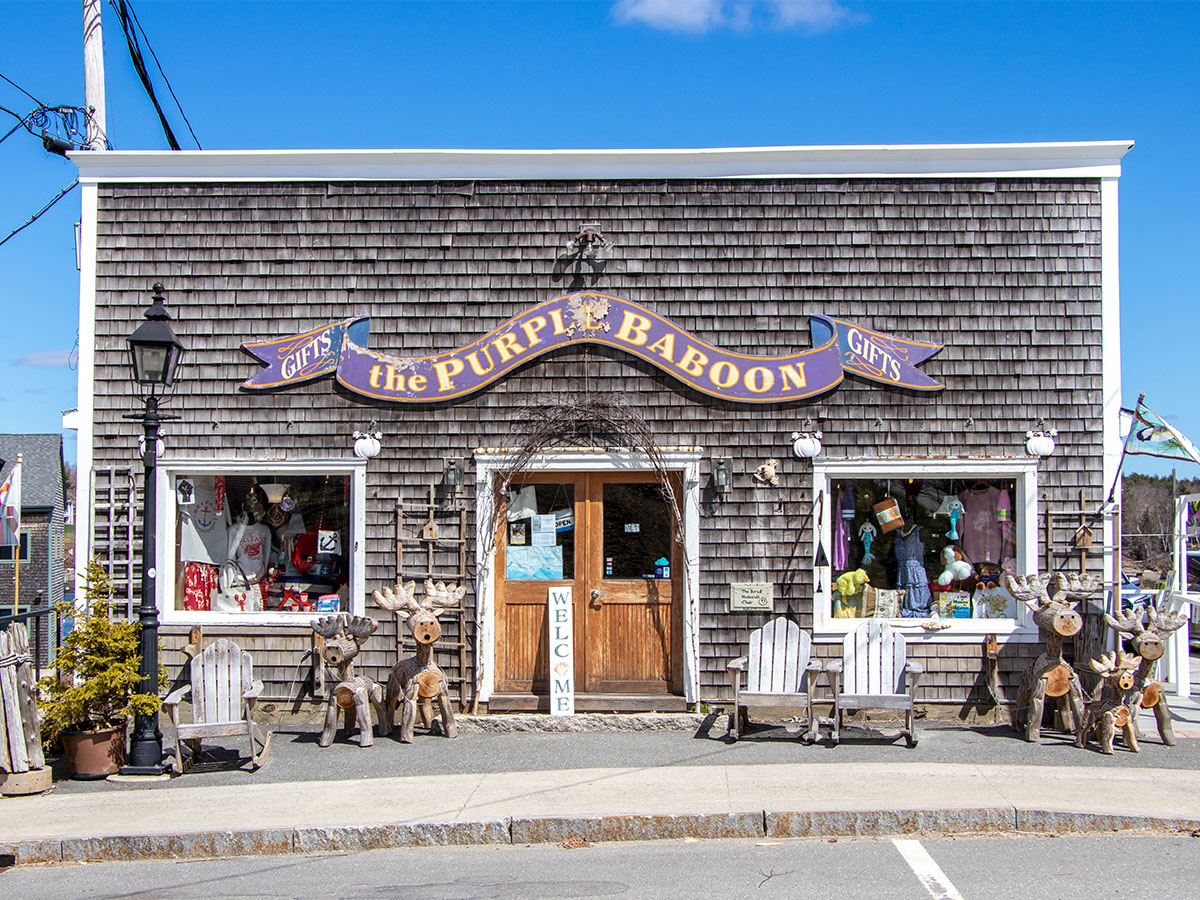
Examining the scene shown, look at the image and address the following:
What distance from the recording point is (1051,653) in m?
8.31

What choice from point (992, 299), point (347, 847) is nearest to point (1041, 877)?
point (347, 847)

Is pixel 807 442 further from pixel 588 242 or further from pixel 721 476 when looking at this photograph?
pixel 588 242

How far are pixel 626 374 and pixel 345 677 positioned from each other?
3455 millimetres

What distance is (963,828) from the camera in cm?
612

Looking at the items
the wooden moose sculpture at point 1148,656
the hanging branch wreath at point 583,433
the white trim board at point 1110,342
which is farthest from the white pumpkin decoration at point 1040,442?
the hanging branch wreath at point 583,433

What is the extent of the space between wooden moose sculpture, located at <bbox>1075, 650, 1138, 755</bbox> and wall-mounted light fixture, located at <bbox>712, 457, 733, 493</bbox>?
318cm

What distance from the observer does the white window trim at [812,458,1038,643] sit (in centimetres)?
898

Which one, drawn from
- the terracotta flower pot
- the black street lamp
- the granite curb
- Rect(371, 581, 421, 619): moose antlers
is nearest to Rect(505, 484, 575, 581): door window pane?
Rect(371, 581, 421, 619): moose antlers

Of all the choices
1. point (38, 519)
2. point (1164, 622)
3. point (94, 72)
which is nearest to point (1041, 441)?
point (1164, 622)

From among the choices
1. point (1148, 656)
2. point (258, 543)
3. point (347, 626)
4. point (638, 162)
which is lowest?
point (1148, 656)

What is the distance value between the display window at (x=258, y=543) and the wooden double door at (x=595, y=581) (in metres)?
1.57

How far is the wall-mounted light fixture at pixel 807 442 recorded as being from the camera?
8951mm

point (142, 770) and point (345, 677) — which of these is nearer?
point (142, 770)

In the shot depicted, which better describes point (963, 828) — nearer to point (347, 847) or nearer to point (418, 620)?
point (347, 847)
